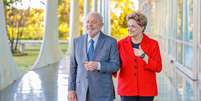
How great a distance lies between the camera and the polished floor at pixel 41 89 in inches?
308

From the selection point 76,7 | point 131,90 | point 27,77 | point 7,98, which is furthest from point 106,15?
point 131,90

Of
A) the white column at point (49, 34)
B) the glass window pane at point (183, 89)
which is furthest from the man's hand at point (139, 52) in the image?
the white column at point (49, 34)

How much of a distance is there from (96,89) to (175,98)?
4.26 meters

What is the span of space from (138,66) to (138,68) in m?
0.02

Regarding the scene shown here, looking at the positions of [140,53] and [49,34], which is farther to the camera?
[49,34]

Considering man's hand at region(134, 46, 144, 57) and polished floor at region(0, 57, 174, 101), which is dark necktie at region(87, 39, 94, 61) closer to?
man's hand at region(134, 46, 144, 57)

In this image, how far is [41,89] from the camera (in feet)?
29.7

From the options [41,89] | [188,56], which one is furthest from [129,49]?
[188,56]

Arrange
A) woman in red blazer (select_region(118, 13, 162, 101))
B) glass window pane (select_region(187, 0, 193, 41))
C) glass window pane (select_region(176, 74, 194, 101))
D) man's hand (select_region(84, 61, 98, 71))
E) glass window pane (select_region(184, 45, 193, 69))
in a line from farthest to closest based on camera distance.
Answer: glass window pane (select_region(184, 45, 193, 69))
glass window pane (select_region(187, 0, 193, 41))
glass window pane (select_region(176, 74, 194, 101))
woman in red blazer (select_region(118, 13, 162, 101))
man's hand (select_region(84, 61, 98, 71))

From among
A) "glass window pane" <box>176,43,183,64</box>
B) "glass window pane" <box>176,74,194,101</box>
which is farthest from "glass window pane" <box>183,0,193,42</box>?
"glass window pane" <box>176,74,194,101</box>

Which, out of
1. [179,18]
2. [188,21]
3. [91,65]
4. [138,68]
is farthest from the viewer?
[179,18]

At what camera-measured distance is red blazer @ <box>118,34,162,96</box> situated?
143 inches

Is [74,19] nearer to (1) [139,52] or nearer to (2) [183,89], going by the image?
(2) [183,89]

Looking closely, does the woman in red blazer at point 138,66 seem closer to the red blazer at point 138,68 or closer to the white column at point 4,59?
the red blazer at point 138,68
